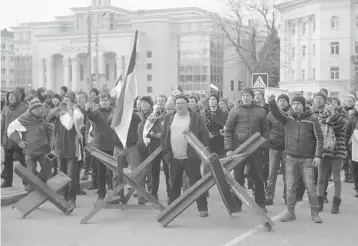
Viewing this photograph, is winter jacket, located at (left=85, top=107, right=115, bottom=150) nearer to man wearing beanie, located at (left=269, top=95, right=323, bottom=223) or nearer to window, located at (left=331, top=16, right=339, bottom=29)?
man wearing beanie, located at (left=269, top=95, right=323, bottom=223)

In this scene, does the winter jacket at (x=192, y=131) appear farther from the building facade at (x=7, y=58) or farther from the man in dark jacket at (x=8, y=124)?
the building facade at (x=7, y=58)

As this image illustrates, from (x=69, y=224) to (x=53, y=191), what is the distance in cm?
85

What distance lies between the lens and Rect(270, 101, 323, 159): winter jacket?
29.1 feet

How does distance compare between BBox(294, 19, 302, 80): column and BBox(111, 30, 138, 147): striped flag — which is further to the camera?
BBox(294, 19, 302, 80): column

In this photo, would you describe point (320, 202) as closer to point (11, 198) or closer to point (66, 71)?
point (11, 198)

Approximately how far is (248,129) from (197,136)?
93cm

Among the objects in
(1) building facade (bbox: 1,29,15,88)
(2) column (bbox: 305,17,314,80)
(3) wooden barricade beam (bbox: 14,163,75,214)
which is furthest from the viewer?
(1) building facade (bbox: 1,29,15,88)

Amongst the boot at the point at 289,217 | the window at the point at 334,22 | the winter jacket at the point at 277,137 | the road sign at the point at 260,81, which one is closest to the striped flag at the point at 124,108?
the boot at the point at 289,217

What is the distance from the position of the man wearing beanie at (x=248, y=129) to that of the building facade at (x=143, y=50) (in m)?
83.5

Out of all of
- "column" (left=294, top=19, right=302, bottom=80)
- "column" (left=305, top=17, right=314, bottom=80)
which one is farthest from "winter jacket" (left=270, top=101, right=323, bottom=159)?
"column" (left=294, top=19, right=302, bottom=80)

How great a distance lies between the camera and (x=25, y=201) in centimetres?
923

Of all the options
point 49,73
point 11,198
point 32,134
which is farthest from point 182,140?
point 49,73

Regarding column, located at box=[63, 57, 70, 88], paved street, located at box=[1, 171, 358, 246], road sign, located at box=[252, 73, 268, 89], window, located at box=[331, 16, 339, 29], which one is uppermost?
window, located at box=[331, 16, 339, 29]

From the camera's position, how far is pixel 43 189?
30.3 ft
